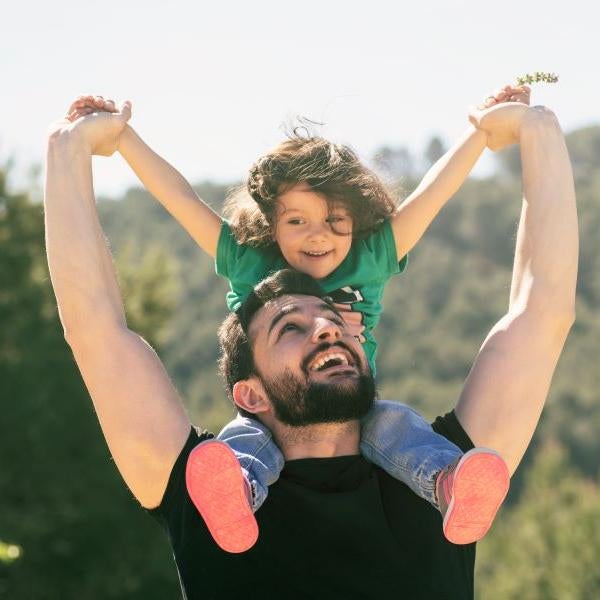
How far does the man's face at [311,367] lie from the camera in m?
3.43

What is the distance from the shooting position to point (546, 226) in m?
3.73

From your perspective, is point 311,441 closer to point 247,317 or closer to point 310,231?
point 247,317

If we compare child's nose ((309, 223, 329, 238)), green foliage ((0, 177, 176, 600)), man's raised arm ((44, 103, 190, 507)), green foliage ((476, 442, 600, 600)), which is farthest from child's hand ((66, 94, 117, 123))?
green foliage ((476, 442, 600, 600))

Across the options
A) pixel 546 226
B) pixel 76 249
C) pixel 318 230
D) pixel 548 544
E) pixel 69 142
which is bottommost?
pixel 548 544

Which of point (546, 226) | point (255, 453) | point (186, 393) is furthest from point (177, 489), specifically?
point (186, 393)

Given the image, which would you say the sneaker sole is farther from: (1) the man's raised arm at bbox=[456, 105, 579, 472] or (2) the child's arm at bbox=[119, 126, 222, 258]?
(2) the child's arm at bbox=[119, 126, 222, 258]

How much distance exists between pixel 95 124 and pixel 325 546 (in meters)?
1.35

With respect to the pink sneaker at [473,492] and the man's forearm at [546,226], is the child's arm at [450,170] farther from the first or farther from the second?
the pink sneaker at [473,492]

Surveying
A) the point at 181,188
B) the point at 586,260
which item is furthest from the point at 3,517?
the point at 586,260

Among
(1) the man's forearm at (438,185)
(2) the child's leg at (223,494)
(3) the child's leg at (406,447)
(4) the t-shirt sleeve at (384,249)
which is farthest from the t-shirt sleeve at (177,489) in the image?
(1) the man's forearm at (438,185)

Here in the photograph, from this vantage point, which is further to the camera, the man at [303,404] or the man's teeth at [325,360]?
the man's teeth at [325,360]

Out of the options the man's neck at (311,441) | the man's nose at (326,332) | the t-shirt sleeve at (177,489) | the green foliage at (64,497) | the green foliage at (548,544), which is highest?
the man's nose at (326,332)

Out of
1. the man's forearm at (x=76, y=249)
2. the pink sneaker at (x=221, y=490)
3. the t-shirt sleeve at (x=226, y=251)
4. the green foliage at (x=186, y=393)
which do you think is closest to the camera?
the pink sneaker at (x=221, y=490)

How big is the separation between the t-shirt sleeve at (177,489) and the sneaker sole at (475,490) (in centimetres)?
66
